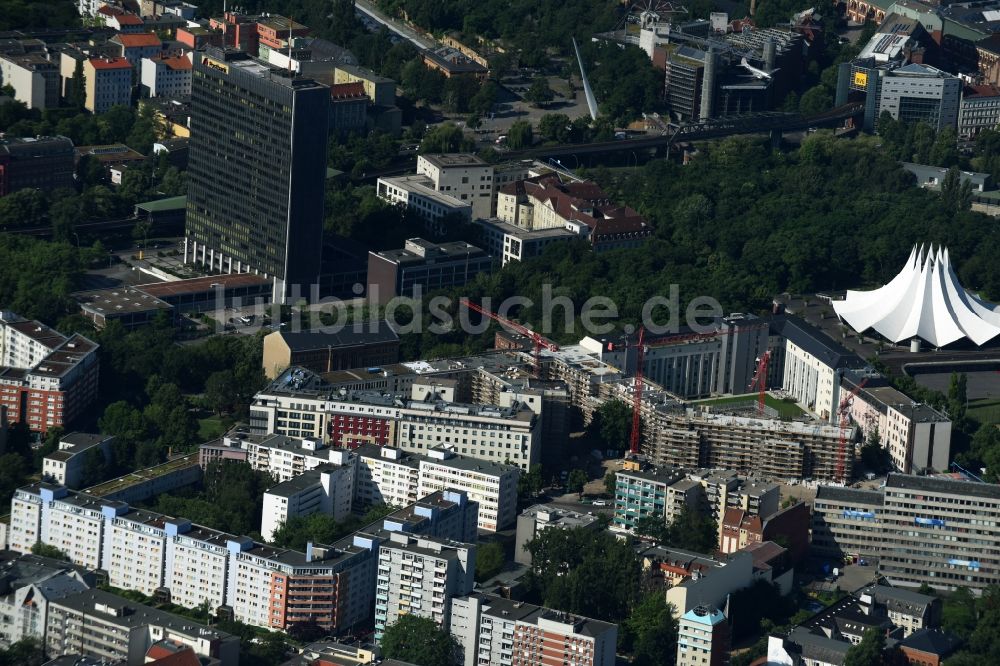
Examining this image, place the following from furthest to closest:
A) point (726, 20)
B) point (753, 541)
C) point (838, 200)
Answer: point (726, 20) → point (838, 200) → point (753, 541)

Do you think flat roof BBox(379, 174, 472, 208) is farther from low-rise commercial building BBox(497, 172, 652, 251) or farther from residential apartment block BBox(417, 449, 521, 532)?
residential apartment block BBox(417, 449, 521, 532)

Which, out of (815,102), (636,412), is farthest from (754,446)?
(815,102)

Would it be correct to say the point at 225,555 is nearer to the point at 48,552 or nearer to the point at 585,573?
the point at 48,552

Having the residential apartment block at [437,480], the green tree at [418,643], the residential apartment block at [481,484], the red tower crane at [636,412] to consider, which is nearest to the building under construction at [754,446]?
the red tower crane at [636,412]

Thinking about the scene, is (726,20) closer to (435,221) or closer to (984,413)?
(435,221)

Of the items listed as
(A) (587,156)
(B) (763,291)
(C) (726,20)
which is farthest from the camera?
(C) (726,20)

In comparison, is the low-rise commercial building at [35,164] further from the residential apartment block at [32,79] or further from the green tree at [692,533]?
the green tree at [692,533]

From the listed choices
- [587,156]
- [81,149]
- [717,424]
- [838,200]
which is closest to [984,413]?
[717,424]

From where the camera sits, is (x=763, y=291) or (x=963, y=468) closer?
(x=963, y=468)
